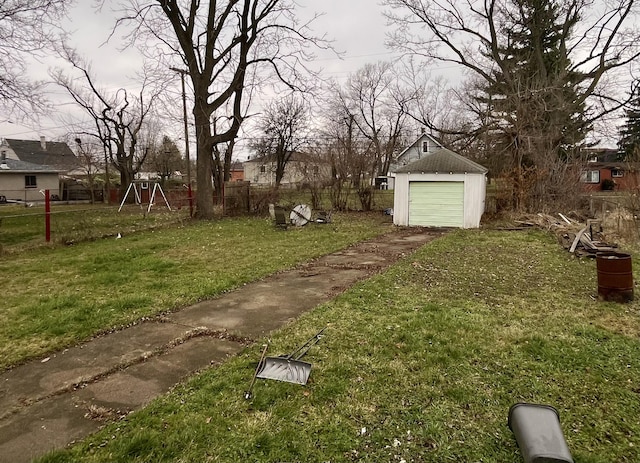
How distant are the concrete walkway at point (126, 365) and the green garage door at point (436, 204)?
865cm

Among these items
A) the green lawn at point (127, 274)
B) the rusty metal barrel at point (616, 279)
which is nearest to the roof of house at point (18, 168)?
the green lawn at point (127, 274)

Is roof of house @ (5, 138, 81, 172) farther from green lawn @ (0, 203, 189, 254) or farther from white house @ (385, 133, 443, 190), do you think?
white house @ (385, 133, 443, 190)

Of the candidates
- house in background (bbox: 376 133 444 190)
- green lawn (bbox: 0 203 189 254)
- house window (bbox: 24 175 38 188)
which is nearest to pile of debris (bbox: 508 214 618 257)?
green lawn (bbox: 0 203 189 254)

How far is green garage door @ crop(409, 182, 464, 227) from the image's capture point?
13.8 meters

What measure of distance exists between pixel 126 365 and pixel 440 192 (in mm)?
12162

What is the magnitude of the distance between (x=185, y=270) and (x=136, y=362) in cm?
385

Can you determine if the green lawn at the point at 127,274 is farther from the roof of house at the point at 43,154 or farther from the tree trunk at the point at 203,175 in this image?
the roof of house at the point at 43,154

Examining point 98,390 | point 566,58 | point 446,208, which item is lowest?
point 98,390

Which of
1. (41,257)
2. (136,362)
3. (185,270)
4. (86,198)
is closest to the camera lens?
(136,362)

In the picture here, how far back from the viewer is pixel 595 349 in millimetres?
3895

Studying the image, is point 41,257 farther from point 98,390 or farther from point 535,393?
point 535,393

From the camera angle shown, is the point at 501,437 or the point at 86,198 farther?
the point at 86,198

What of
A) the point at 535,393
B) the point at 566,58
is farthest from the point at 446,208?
the point at 566,58

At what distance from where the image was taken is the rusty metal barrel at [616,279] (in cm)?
536
